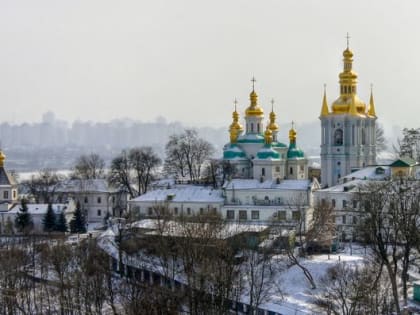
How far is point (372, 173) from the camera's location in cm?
3516

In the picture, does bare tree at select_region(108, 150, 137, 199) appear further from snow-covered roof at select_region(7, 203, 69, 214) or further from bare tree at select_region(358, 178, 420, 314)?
bare tree at select_region(358, 178, 420, 314)

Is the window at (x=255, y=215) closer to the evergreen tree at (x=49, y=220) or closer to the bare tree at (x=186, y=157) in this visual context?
the evergreen tree at (x=49, y=220)

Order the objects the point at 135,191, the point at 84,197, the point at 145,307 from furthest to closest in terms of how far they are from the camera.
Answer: the point at 135,191 → the point at 84,197 → the point at 145,307

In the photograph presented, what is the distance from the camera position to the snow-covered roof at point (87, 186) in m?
42.1

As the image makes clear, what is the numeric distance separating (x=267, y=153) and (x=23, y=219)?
10.6 m

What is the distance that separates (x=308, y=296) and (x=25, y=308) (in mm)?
7236

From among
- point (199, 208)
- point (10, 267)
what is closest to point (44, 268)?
point (10, 267)

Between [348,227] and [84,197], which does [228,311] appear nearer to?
[348,227]

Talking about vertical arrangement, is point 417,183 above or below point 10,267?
above

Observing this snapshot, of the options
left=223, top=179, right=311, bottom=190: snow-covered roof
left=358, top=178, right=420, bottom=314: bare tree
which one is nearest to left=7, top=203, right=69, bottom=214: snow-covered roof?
left=223, top=179, right=311, bottom=190: snow-covered roof

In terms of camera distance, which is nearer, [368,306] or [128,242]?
[368,306]

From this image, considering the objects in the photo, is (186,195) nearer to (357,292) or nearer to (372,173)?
(372,173)

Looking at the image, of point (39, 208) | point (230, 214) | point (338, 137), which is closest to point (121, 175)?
point (39, 208)

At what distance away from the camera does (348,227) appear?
105 ft
